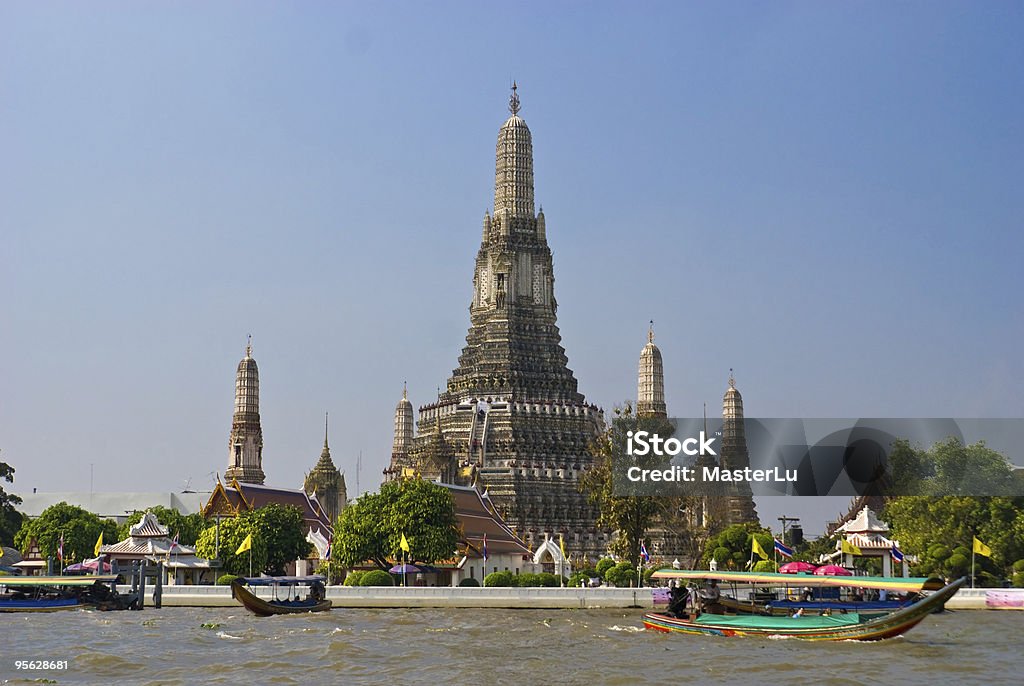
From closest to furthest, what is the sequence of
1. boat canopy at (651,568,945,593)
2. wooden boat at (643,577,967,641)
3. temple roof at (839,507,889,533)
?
boat canopy at (651,568,945,593)
wooden boat at (643,577,967,641)
temple roof at (839,507,889,533)

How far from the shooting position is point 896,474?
72.7 metres

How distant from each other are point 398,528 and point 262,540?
7545 millimetres

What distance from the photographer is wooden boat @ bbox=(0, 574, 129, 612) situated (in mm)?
50906

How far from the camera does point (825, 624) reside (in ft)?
132

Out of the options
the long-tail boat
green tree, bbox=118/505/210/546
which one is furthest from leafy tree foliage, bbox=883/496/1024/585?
green tree, bbox=118/505/210/546

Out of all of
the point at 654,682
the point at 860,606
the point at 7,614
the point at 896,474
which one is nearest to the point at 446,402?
the point at 896,474

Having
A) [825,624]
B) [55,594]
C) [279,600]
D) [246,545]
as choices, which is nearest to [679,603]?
[825,624]

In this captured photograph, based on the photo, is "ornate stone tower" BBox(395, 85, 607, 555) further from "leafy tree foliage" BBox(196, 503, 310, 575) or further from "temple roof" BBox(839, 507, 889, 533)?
"temple roof" BBox(839, 507, 889, 533)

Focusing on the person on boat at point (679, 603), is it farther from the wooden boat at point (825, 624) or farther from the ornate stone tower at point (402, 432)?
the ornate stone tower at point (402, 432)

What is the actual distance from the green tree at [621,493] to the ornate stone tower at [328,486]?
51.6m

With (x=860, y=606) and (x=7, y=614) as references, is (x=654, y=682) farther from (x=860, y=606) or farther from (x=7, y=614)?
(x=7, y=614)

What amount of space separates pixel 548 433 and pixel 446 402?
9.03m

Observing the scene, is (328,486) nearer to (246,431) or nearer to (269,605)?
(246,431)

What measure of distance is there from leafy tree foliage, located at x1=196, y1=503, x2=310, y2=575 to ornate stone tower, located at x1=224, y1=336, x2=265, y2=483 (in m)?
35.1
